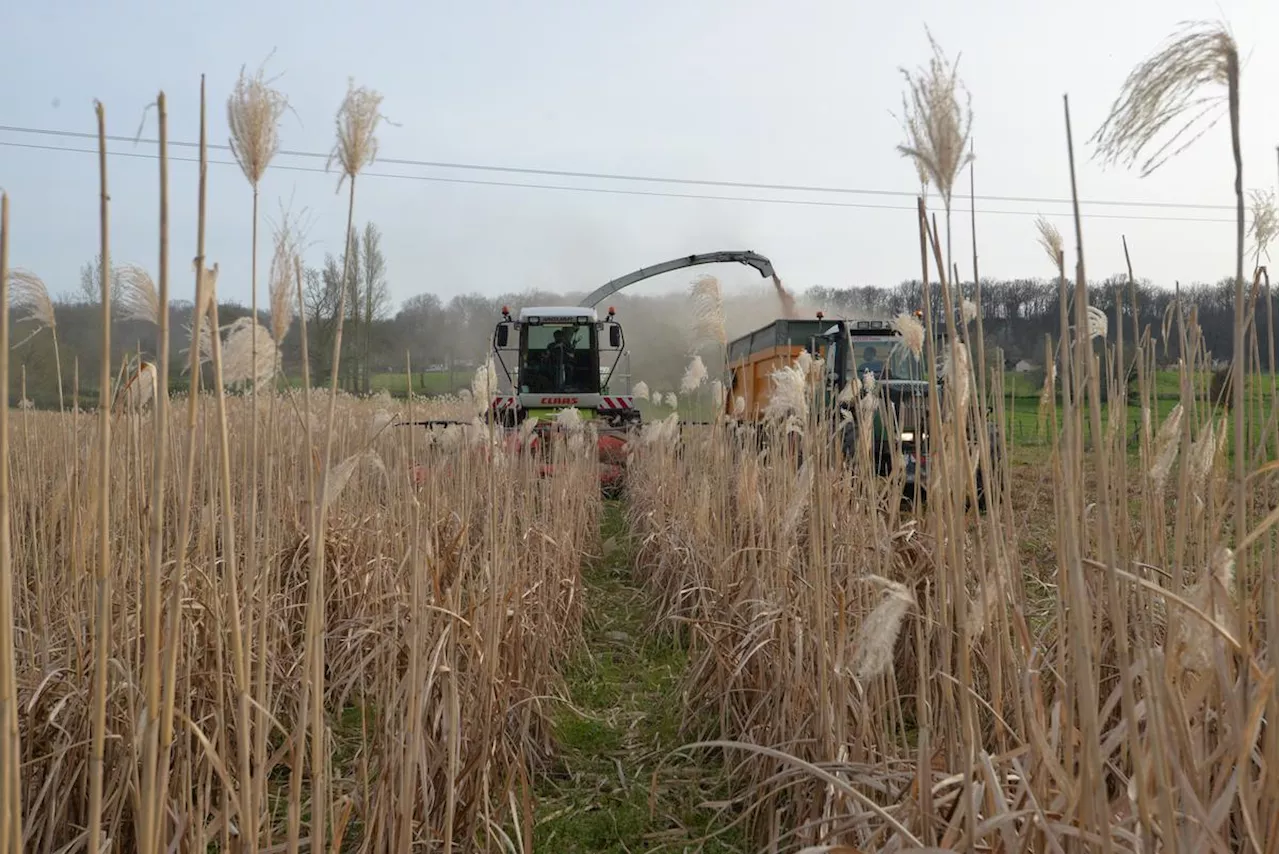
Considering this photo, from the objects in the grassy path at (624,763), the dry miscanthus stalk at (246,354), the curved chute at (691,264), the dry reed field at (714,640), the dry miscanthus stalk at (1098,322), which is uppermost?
the curved chute at (691,264)

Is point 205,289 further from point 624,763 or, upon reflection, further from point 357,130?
point 624,763

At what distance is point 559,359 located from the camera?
408 inches

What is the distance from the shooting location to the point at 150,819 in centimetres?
94

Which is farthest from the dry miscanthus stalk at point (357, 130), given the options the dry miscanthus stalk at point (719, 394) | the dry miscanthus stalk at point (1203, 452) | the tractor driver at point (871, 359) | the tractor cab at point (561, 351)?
the tractor cab at point (561, 351)

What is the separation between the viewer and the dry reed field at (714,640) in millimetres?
949

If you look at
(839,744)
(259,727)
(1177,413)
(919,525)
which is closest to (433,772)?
(259,727)

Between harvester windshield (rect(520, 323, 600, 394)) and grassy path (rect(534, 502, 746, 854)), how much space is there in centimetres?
626

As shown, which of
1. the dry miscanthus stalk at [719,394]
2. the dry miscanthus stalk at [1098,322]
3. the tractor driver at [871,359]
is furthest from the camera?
the tractor driver at [871,359]

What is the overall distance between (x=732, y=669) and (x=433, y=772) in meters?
1.00

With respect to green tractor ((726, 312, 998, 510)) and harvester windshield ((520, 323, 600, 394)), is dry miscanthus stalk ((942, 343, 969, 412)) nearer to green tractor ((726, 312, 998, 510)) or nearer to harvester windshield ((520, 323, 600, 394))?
green tractor ((726, 312, 998, 510))

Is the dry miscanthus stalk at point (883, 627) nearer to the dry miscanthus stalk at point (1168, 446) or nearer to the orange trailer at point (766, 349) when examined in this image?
the dry miscanthus stalk at point (1168, 446)

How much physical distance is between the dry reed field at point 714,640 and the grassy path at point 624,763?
0.07 feet

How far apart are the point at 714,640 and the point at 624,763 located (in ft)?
1.63

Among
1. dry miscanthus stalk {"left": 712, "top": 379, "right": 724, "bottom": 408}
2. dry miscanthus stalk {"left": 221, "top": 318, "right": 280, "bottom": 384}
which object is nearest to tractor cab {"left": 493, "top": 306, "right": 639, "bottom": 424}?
dry miscanthus stalk {"left": 712, "top": 379, "right": 724, "bottom": 408}
